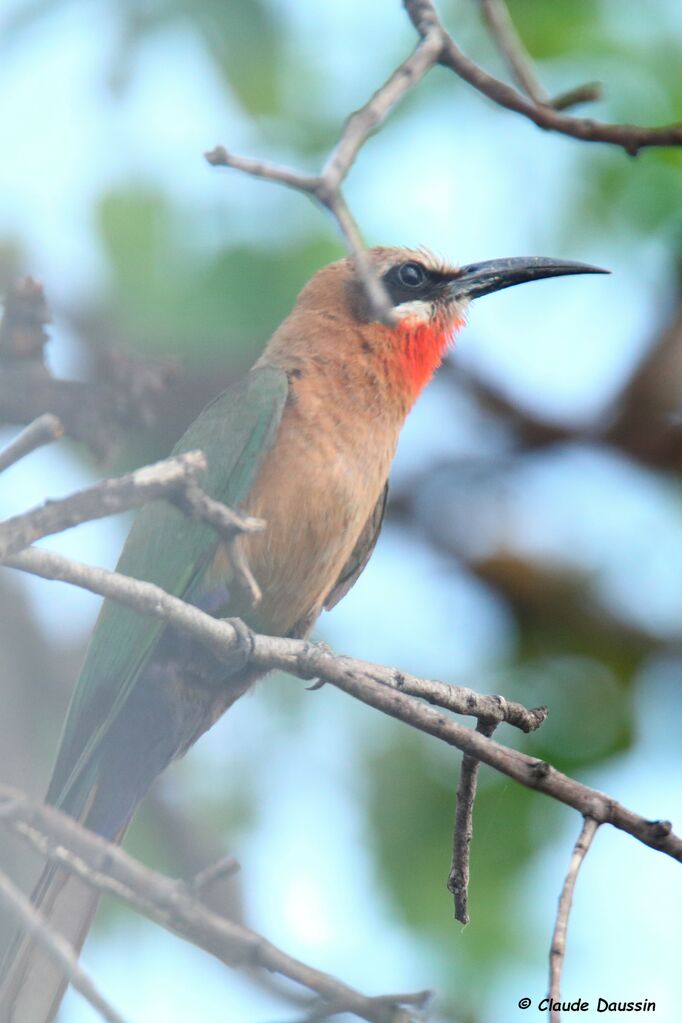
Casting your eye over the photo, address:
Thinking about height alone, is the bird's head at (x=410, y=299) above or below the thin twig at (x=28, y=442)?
above

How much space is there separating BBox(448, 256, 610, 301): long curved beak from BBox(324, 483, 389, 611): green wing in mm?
868

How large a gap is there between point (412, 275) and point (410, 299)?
127 millimetres

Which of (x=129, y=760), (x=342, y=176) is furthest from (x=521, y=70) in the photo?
(x=129, y=760)

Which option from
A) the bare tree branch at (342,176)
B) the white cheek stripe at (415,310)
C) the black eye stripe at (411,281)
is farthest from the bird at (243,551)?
the bare tree branch at (342,176)

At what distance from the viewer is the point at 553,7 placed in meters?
4.83

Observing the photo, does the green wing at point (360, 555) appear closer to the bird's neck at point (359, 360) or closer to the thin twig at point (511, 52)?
the bird's neck at point (359, 360)

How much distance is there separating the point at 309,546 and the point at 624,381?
Result: 73.6 inches

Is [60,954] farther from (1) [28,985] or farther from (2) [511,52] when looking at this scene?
(2) [511,52]

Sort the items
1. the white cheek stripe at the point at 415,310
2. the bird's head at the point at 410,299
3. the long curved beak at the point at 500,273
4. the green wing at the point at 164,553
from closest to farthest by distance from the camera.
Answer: the green wing at the point at 164,553 < the bird's head at the point at 410,299 < the white cheek stripe at the point at 415,310 < the long curved beak at the point at 500,273

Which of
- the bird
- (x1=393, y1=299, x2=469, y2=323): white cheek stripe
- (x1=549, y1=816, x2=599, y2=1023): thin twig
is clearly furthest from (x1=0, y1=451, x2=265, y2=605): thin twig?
(x1=393, y1=299, x2=469, y2=323): white cheek stripe

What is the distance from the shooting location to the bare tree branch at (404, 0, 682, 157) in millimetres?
2658

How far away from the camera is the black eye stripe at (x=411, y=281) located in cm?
476

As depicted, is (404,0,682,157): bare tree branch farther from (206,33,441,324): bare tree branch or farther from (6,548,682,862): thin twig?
(6,548,682,862): thin twig

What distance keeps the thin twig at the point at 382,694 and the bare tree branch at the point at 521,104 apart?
1168 mm
